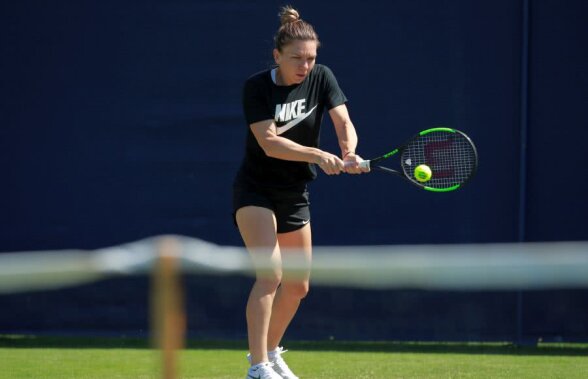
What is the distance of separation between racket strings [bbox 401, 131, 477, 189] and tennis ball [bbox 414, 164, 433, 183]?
0.05 metres

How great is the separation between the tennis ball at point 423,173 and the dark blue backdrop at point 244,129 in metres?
1.46

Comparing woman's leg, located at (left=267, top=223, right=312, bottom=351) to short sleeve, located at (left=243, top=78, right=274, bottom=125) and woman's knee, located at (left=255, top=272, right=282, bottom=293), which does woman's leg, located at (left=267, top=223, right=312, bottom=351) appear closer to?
woman's knee, located at (left=255, top=272, right=282, bottom=293)

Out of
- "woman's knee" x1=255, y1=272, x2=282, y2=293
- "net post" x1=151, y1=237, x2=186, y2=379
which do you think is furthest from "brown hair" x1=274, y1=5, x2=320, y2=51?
"net post" x1=151, y1=237, x2=186, y2=379

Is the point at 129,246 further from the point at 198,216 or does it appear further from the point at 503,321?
the point at 503,321

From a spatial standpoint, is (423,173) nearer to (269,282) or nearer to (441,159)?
(441,159)

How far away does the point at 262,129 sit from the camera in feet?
14.0

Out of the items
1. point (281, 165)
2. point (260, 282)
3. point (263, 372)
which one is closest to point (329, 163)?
point (281, 165)

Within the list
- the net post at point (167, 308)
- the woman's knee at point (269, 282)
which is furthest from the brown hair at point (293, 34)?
the net post at point (167, 308)

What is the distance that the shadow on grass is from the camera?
6.11 m

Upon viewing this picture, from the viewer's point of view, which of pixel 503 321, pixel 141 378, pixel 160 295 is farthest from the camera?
pixel 503 321

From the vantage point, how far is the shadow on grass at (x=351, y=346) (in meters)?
6.11

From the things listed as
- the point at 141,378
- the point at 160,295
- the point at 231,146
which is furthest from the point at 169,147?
the point at 160,295

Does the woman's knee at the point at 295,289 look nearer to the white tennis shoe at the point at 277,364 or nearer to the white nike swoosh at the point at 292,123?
the white tennis shoe at the point at 277,364

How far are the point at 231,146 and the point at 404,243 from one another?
1.22 meters
